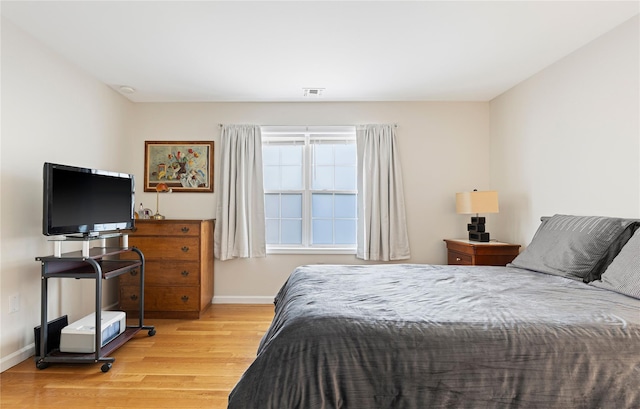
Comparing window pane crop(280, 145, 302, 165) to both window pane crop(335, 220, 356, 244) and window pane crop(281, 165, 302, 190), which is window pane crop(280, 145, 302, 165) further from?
window pane crop(335, 220, 356, 244)

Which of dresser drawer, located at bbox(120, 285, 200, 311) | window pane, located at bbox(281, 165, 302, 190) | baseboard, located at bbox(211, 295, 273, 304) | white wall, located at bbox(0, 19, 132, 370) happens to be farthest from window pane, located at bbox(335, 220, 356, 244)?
white wall, located at bbox(0, 19, 132, 370)

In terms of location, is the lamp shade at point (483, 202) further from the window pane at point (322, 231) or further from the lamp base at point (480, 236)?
the window pane at point (322, 231)

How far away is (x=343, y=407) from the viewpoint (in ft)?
4.05

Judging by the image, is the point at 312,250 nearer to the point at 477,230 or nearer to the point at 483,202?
the point at 477,230

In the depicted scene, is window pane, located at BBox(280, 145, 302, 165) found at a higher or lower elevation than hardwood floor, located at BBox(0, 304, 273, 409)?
higher

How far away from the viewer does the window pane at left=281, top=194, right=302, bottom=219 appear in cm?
443

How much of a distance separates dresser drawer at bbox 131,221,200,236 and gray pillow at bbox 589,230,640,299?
344 cm

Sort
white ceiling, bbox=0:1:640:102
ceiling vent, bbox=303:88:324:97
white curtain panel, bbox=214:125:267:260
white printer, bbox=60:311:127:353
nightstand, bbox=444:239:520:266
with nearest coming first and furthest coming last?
white ceiling, bbox=0:1:640:102 < white printer, bbox=60:311:127:353 < nightstand, bbox=444:239:520:266 < ceiling vent, bbox=303:88:324:97 < white curtain panel, bbox=214:125:267:260

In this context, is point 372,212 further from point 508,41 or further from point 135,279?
point 135,279

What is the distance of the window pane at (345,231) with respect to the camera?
14.5 feet

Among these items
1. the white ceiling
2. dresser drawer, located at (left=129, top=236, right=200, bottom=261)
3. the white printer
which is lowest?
the white printer

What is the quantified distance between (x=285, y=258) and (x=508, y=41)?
10.4 feet

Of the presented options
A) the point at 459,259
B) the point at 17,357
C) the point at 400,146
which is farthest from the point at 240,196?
the point at 459,259

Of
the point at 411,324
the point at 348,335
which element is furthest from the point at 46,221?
the point at 411,324
